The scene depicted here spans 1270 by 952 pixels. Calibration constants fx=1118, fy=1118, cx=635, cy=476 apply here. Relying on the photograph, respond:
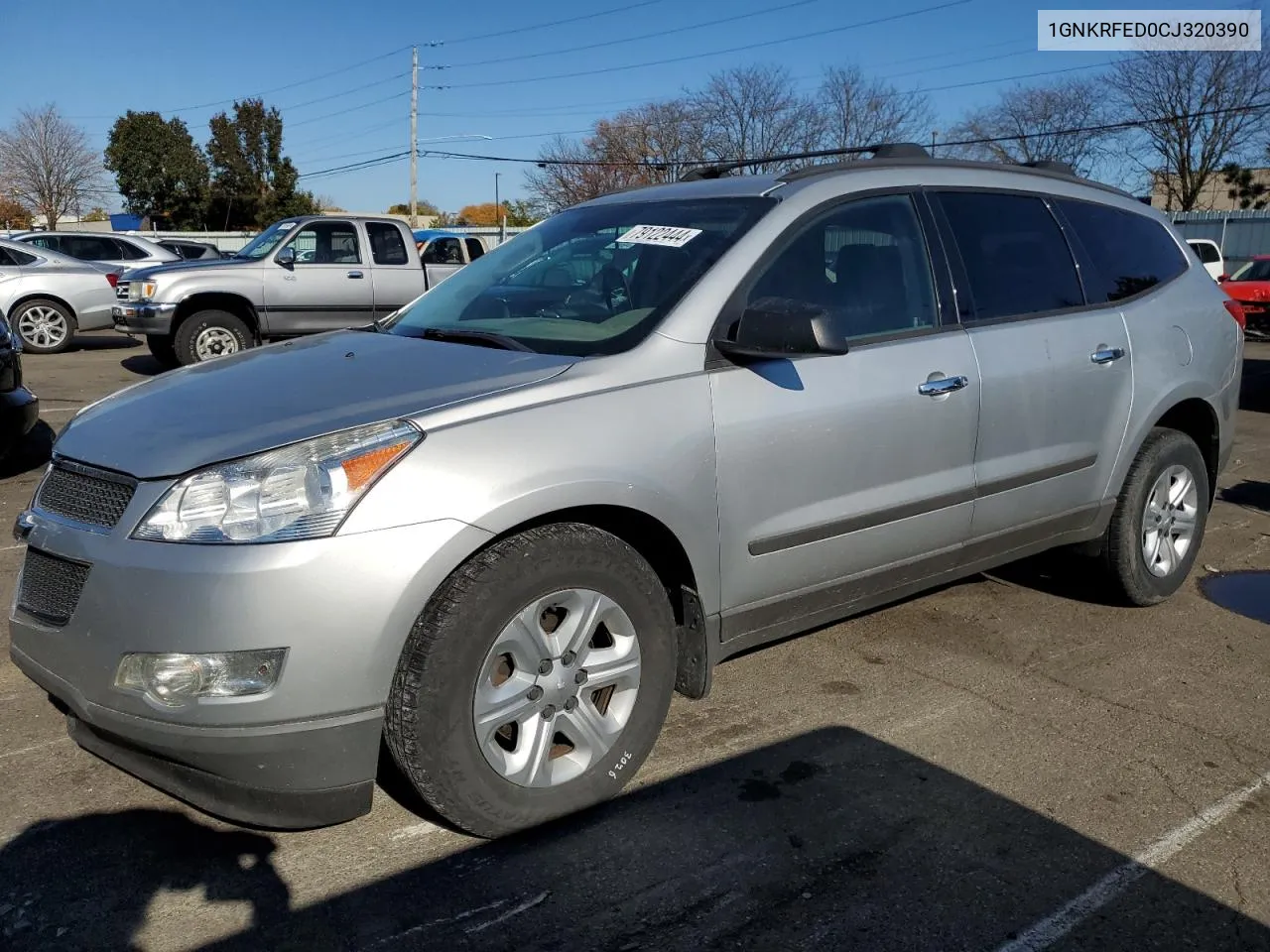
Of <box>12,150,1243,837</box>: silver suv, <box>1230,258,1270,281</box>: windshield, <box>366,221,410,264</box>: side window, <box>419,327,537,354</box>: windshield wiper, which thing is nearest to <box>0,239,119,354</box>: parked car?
<box>366,221,410,264</box>: side window

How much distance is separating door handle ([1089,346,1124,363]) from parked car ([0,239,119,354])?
14125mm

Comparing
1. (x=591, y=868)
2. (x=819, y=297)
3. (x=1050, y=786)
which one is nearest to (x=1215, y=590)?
(x=1050, y=786)

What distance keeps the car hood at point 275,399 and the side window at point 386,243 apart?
1000 cm

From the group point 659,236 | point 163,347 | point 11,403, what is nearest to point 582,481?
point 659,236

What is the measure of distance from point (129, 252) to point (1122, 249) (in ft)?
56.0

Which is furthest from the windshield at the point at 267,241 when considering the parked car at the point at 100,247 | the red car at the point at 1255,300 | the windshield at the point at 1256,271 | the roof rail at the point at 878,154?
the windshield at the point at 1256,271

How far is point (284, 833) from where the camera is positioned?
298 centimetres

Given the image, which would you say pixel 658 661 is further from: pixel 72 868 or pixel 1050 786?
pixel 72 868

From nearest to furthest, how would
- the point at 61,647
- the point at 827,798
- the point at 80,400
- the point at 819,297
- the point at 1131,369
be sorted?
the point at 61,647
the point at 827,798
the point at 819,297
the point at 1131,369
the point at 80,400

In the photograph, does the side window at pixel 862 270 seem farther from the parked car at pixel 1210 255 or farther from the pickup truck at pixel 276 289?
the parked car at pixel 1210 255

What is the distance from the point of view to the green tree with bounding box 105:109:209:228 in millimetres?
50406

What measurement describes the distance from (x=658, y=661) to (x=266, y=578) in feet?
3.75

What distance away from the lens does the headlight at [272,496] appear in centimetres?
255

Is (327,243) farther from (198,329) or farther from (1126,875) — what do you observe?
(1126,875)
